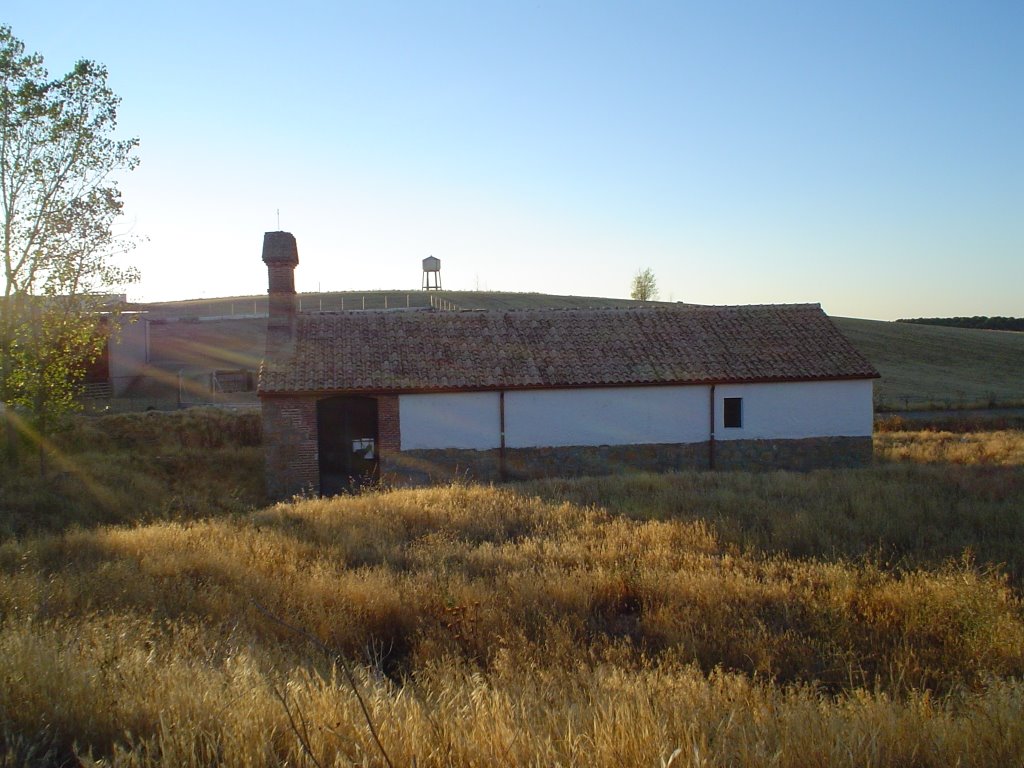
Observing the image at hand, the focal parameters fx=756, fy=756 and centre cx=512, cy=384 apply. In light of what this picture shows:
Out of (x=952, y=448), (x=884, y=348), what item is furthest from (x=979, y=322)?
(x=952, y=448)

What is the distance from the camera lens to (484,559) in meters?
7.60

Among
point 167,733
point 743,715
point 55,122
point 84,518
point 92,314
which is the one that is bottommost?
point 84,518

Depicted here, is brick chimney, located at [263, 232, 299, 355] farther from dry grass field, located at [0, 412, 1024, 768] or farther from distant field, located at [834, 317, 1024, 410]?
distant field, located at [834, 317, 1024, 410]

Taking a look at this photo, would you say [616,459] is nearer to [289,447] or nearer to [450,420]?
[450,420]

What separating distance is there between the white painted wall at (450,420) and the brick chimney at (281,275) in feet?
14.2

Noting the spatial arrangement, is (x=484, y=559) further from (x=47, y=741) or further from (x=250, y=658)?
(x=47, y=741)

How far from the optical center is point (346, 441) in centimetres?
1702

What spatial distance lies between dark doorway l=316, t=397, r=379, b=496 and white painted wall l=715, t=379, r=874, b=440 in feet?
26.7

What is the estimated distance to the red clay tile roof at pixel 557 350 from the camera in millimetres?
17297

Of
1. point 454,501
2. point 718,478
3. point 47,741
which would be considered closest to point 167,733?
point 47,741

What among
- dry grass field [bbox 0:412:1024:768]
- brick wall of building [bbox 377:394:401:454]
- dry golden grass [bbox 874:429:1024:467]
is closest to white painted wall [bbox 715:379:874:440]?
dry golden grass [bbox 874:429:1024:467]

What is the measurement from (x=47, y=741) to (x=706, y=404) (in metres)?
16.2

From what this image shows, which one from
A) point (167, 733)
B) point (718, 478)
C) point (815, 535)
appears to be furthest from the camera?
point (718, 478)

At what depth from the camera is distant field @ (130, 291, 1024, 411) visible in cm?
3541
